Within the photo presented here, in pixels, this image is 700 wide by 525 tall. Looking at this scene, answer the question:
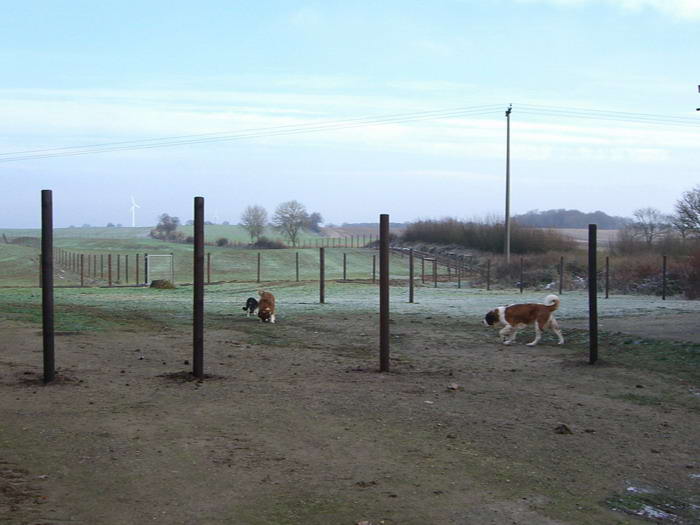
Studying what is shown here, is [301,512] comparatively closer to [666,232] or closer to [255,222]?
[666,232]

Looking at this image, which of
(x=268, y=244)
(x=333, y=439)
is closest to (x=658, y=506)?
(x=333, y=439)

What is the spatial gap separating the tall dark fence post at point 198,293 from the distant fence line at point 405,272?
21.6 metres

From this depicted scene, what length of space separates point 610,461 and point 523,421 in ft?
4.27

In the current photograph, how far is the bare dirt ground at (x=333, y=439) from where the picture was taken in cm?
504

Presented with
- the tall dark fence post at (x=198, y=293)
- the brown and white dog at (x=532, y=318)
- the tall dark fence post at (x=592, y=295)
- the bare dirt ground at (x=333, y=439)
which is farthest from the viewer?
the brown and white dog at (x=532, y=318)

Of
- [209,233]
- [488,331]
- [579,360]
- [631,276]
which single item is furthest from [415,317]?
[209,233]

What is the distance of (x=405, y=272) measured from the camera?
57531 millimetres

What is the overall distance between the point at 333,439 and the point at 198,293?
321 centimetres

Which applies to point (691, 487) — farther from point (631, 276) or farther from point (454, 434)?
point (631, 276)

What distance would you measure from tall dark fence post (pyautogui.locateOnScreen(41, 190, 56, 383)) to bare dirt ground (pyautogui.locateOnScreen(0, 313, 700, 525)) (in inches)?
9.2

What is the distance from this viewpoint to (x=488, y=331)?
50.2 ft

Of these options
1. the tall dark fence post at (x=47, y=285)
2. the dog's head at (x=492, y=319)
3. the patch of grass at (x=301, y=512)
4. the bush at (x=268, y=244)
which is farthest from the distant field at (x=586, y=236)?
the patch of grass at (x=301, y=512)

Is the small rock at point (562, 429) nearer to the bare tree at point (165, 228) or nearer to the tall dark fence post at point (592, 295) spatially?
the tall dark fence post at point (592, 295)

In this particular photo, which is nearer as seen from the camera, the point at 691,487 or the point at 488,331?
the point at 691,487
